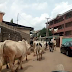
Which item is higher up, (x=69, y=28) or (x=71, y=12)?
(x=71, y=12)

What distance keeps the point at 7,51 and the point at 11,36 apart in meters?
7.84

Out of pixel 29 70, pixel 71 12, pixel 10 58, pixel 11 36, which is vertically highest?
pixel 71 12

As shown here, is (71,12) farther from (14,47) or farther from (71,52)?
(14,47)

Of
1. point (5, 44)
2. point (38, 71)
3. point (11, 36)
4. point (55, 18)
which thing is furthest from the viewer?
point (55, 18)

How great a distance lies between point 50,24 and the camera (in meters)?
57.2

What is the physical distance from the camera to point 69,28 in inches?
1556

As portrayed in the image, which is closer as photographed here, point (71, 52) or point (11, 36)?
point (71, 52)

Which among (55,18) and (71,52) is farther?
(55,18)

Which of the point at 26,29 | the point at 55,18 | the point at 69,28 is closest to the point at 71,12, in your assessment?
the point at 69,28

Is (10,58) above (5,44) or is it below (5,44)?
below

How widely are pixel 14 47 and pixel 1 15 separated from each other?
902 inches

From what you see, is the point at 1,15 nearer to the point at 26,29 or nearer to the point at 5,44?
the point at 26,29

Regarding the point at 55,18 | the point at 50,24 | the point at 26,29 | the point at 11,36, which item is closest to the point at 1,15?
the point at 26,29

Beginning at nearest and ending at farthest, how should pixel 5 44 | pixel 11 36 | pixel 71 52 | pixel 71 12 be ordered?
1. pixel 5 44
2. pixel 71 52
3. pixel 11 36
4. pixel 71 12
